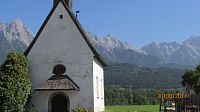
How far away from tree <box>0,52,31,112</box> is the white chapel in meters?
2.07

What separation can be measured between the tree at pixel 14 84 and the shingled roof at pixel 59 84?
149 centimetres

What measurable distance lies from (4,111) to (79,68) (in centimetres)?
783

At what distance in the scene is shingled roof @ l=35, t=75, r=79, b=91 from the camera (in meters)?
33.9

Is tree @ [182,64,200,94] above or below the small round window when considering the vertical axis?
above

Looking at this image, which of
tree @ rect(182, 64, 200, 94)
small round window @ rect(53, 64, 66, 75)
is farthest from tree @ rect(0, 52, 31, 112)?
tree @ rect(182, 64, 200, 94)

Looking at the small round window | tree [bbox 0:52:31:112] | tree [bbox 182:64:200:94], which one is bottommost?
tree [bbox 0:52:31:112]

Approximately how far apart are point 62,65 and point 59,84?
197cm

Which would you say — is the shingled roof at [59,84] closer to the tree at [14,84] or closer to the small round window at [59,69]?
the small round window at [59,69]

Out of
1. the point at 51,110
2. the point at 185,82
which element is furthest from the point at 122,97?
the point at 51,110

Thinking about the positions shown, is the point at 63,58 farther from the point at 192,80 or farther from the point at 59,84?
the point at 192,80

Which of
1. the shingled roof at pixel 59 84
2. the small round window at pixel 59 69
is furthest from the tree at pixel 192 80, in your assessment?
the shingled roof at pixel 59 84

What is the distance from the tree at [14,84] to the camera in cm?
3072

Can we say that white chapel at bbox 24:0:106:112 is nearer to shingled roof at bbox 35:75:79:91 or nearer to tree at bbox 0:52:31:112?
shingled roof at bbox 35:75:79:91

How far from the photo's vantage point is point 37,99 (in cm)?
3519
